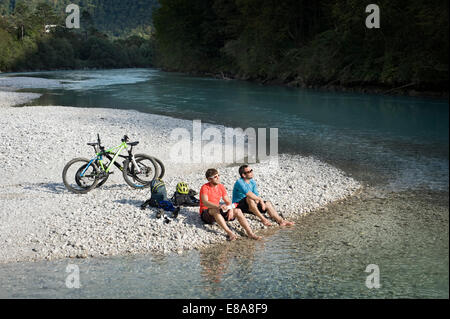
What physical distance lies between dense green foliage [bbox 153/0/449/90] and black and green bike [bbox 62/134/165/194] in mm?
10280

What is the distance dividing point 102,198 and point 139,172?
1201 millimetres

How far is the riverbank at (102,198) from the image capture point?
796 centimetres

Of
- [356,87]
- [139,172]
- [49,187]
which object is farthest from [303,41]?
[49,187]

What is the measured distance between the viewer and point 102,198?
32.8 feet

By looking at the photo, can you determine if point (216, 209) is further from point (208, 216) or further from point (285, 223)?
point (285, 223)

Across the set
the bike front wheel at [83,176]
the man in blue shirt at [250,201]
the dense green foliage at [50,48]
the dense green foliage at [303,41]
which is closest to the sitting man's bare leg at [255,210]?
the man in blue shirt at [250,201]

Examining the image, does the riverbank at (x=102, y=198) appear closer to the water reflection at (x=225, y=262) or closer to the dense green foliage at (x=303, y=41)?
the water reflection at (x=225, y=262)

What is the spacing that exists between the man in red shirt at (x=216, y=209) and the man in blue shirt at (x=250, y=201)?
49cm

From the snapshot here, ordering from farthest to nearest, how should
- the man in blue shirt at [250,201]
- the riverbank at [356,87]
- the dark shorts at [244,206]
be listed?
the riverbank at [356,87] → the dark shorts at [244,206] → the man in blue shirt at [250,201]

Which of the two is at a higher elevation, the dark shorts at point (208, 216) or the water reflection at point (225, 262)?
the dark shorts at point (208, 216)

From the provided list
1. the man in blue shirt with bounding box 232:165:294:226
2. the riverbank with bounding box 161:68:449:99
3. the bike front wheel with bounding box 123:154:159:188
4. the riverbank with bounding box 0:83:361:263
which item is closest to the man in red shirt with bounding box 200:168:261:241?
the riverbank with bounding box 0:83:361:263

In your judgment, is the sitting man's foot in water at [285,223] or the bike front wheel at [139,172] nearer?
the sitting man's foot in water at [285,223]

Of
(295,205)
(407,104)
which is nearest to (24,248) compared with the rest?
(295,205)

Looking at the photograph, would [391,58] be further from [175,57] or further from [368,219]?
[175,57]
